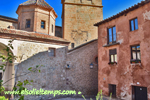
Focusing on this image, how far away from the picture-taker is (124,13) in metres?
11.1

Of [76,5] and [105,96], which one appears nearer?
[105,96]

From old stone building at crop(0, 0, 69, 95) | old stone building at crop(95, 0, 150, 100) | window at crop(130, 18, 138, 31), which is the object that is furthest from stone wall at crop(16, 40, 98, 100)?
window at crop(130, 18, 138, 31)

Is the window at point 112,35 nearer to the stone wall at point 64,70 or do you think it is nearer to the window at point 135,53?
the window at point 135,53

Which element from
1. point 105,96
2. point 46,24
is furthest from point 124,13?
point 46,24

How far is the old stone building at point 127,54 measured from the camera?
932cm

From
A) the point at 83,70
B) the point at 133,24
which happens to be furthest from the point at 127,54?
the point at 83,70

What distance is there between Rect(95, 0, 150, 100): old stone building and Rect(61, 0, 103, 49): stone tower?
23.3 ft

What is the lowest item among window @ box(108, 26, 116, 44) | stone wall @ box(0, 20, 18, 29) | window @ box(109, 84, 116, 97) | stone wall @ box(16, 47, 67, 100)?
window @ box(109, 84, 116, 97)

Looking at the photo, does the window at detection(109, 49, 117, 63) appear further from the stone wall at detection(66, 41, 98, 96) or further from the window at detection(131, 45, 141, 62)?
the stone wall at detection(66, 41, 98, 96)

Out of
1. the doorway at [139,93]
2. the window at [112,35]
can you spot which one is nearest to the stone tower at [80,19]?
the window at [112,35]

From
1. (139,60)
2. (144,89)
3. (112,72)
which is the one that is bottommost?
(144,89)

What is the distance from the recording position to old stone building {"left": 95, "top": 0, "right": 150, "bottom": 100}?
9.32 metres

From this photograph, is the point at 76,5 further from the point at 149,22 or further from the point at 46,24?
the point at 149,22

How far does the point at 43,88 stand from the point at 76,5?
44.5 ft
